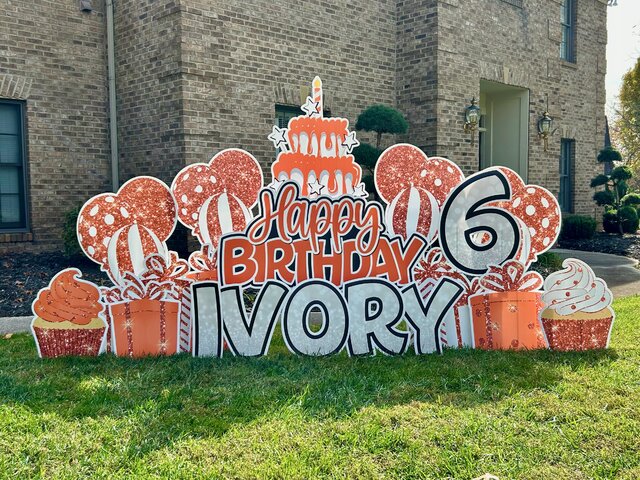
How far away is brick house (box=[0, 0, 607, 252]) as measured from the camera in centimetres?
919

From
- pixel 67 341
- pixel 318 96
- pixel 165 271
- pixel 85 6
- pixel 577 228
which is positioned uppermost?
pixel 85 6

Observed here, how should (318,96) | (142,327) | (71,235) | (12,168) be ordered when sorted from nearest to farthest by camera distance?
(142,327)
(318,96)
(71,235)
(12,168)

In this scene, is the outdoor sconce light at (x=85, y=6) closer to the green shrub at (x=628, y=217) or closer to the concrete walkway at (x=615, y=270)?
the concrete walkway at (x=615, y=270)

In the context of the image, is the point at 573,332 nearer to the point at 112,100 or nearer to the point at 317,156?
the point at 317,156

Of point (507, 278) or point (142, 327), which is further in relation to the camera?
point (507, 278)

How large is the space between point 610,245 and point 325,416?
12.6 metres

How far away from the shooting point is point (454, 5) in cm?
1182

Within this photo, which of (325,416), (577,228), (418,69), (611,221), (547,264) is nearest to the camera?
(325,416)

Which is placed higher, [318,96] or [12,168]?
[318,96]

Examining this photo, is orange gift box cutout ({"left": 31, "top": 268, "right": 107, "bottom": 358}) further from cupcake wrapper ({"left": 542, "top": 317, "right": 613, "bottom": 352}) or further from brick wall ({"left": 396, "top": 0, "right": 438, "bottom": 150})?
brick wall ({"left": 396, "top": 0, "right": 438, "bottom": 150})

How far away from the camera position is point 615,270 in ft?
36.3

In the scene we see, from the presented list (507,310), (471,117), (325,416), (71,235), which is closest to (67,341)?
(325,416)

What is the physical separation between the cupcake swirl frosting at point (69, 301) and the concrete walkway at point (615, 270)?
6.80m

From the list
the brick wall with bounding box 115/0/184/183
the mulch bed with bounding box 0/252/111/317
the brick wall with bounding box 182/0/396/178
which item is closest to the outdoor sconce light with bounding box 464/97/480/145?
the brick wall with bounding box 182/0/396/178
